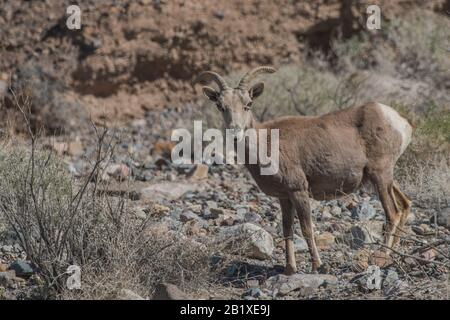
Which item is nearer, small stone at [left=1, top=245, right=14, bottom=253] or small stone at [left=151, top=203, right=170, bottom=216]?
small stone at [left=1, top=245, right=14, bottom=253]

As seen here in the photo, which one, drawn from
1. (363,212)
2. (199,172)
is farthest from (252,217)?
(199,172)

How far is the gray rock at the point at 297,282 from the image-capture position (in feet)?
23.3

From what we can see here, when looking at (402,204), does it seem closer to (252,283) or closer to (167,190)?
(252,283)

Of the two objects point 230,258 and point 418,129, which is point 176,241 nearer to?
point 230,258

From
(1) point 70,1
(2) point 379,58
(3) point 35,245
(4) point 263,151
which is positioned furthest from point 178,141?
(3) point 35,245

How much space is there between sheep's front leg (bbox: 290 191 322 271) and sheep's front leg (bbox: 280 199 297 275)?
0.17m

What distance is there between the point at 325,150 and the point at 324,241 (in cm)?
98

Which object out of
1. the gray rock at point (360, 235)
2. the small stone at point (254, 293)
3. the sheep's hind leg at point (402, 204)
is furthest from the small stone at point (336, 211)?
the small stone at point (254, 293)

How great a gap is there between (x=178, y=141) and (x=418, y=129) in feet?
15.0

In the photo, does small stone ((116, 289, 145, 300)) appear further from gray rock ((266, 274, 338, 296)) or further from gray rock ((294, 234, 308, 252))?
gray rock ((294, 234, 308, 252))

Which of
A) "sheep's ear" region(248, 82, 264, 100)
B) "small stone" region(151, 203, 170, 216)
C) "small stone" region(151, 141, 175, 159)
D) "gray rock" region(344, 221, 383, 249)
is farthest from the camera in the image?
"small stone" region(151, 141, 175, 159)

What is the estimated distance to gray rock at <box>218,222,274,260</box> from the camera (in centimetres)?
773

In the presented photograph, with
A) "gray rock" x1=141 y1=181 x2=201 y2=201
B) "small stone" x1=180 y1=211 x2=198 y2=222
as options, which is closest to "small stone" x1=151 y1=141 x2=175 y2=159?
"gray rock" x1=141 y1=181 x2=201 y2=201

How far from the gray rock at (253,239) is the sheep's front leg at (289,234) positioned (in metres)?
0.22
